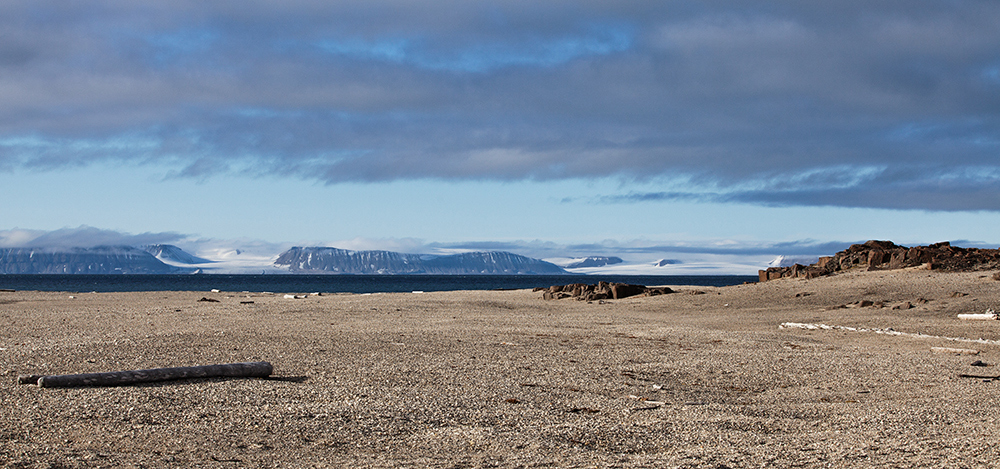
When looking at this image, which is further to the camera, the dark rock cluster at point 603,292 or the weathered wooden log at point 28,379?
the dark rock cluster at point 603,292

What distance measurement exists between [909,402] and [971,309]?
15474 mm

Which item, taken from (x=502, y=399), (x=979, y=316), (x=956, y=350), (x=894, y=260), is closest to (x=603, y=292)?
(x=894, y=260)

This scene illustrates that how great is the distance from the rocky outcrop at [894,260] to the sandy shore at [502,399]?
48.1 ft

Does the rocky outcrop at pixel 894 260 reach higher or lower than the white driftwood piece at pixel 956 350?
higher

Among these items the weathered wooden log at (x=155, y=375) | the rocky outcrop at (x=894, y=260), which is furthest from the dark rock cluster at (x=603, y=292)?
the weathered wooden log at (x=155, y=375)

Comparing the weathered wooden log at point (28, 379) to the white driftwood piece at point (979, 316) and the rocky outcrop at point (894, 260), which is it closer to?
the white driftwood piece at point (979, 316)

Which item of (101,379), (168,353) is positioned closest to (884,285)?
(168,353)

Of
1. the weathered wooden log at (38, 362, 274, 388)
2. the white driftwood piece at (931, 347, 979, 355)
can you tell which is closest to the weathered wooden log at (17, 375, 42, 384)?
the weathered wooden log at (38, 362, 274, 388)

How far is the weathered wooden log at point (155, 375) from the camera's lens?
9.14 metres

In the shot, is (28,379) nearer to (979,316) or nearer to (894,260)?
(979,316)

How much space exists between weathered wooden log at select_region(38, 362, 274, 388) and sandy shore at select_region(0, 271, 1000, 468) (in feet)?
0.47

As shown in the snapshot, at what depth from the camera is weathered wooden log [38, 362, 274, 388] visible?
9141 millimetres

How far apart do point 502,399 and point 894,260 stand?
30254 millimetres

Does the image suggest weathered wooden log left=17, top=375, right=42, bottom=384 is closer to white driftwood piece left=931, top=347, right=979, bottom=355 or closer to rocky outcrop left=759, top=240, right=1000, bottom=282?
white driftwood piece left=931, top=347, right=979, bottom=355
